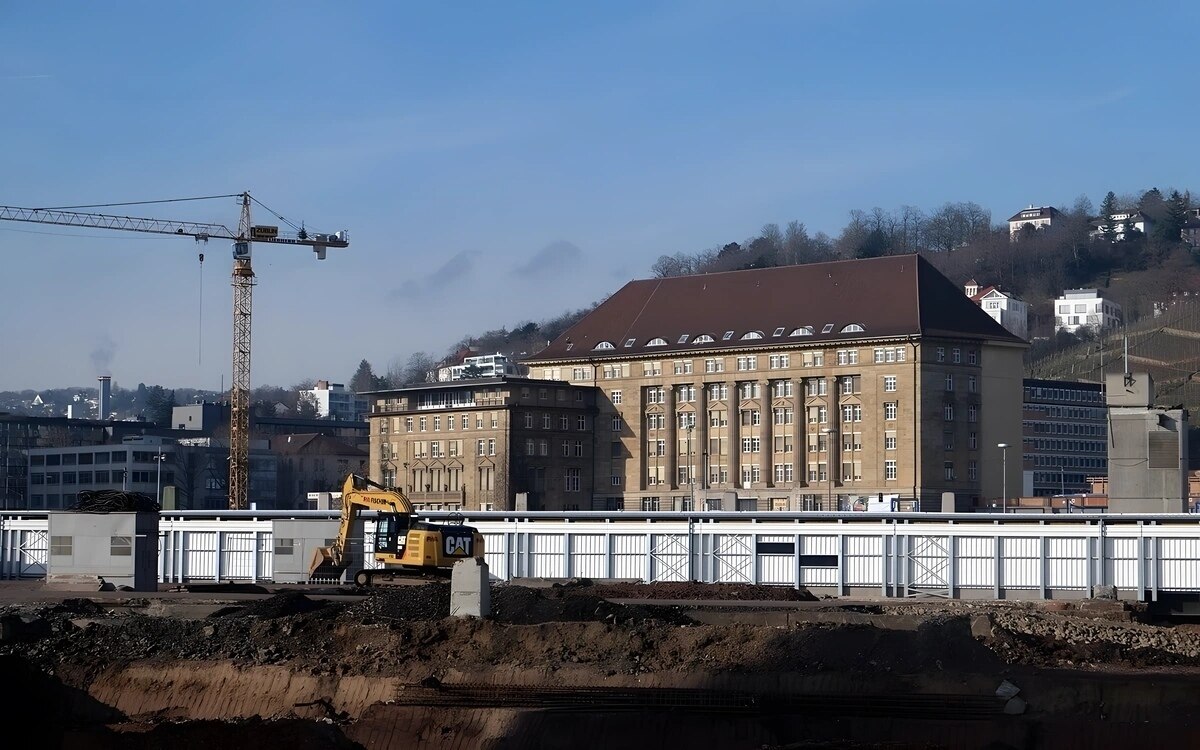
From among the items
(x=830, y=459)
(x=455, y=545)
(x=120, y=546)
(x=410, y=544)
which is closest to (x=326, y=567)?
(x=120, y=546)

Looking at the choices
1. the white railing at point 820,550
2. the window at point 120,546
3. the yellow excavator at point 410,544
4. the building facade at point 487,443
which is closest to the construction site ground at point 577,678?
the yellow excavator at point 410,544

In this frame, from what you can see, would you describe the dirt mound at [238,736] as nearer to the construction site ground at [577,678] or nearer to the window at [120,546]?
the construction site ground at [577,678]

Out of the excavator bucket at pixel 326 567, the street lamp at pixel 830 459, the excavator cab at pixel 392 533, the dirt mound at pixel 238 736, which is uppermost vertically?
the street lamp at pixel 830 459

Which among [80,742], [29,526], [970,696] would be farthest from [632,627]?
[29,526]

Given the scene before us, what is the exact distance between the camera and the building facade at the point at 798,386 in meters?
126

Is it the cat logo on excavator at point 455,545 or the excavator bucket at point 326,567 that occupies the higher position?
the cat logo on excavator at point 455,545

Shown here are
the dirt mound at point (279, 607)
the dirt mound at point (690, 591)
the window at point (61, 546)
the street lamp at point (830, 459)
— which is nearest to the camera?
the dirt mound at point (279, 607)

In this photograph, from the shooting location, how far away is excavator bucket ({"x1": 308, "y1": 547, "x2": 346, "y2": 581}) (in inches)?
2101

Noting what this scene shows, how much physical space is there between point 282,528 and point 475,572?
24.9 m

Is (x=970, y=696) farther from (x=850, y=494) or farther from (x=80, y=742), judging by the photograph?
(x=850, y=494)

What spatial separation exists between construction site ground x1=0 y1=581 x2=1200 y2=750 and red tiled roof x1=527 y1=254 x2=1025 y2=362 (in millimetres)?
92567

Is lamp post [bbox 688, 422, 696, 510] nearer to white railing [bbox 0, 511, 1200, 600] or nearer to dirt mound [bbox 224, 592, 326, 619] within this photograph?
white railing [bbox 0, 511, 1200, 600]

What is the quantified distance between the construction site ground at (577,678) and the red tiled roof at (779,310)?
9257 centimetres

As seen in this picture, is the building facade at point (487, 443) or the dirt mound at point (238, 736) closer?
the dirt mound at point (238, 736)
